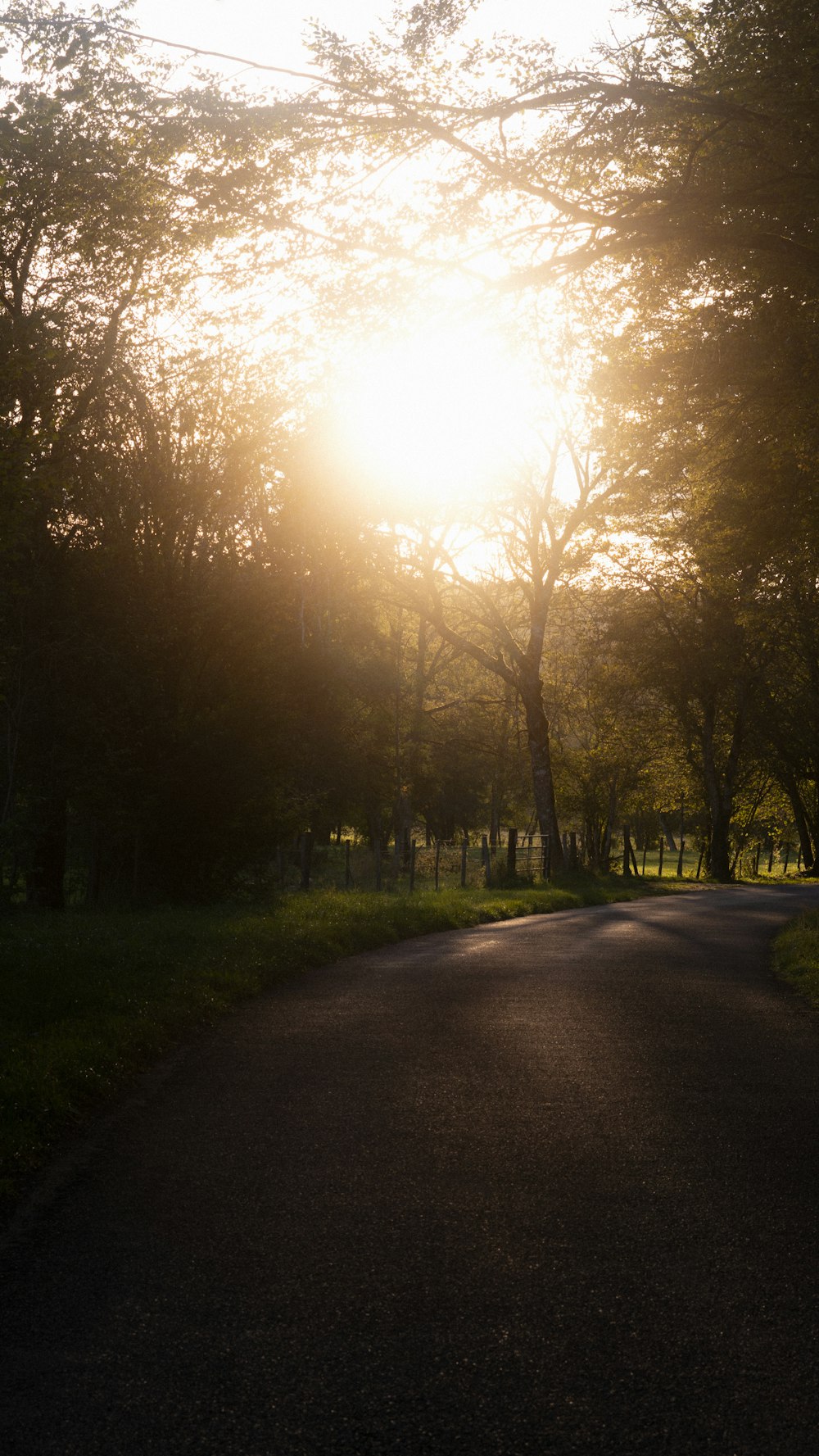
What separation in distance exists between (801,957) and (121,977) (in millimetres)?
8197

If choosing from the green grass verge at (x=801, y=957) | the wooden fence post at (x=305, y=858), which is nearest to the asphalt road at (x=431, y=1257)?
the green grass verge at (x=801, y=957)

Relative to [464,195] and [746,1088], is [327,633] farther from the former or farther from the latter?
[746,1088]

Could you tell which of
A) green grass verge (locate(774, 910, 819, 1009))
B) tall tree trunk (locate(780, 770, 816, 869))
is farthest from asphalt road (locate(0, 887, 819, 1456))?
tall tree trunk (locate(780, 770, 816, 869))

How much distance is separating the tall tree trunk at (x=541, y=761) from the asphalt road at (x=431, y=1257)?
2770 cm

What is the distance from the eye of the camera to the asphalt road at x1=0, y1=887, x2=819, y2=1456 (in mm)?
3512

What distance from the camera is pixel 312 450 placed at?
52.1 feet

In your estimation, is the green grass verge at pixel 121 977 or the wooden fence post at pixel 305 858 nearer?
the green grass verge at pixel 121 977

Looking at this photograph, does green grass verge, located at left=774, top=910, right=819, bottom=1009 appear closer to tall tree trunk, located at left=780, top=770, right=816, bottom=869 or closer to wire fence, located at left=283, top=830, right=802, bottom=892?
wire fence, located at left=283, top=830, right=802, bottom=892

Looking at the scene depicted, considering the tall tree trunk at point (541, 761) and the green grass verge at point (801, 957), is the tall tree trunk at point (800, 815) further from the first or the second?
the green grass verge at point (801, 957)

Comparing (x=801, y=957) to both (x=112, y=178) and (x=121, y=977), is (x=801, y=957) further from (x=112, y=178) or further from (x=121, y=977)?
(x=112, y=178)

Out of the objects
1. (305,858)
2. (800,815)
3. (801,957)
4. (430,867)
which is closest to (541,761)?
(430,867)

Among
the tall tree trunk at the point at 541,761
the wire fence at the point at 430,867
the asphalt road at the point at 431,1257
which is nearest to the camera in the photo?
the asphalt road at the point at 431,1257

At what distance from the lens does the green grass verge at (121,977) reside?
23.3 feet

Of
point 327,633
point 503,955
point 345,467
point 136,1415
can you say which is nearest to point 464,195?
point 503,955
